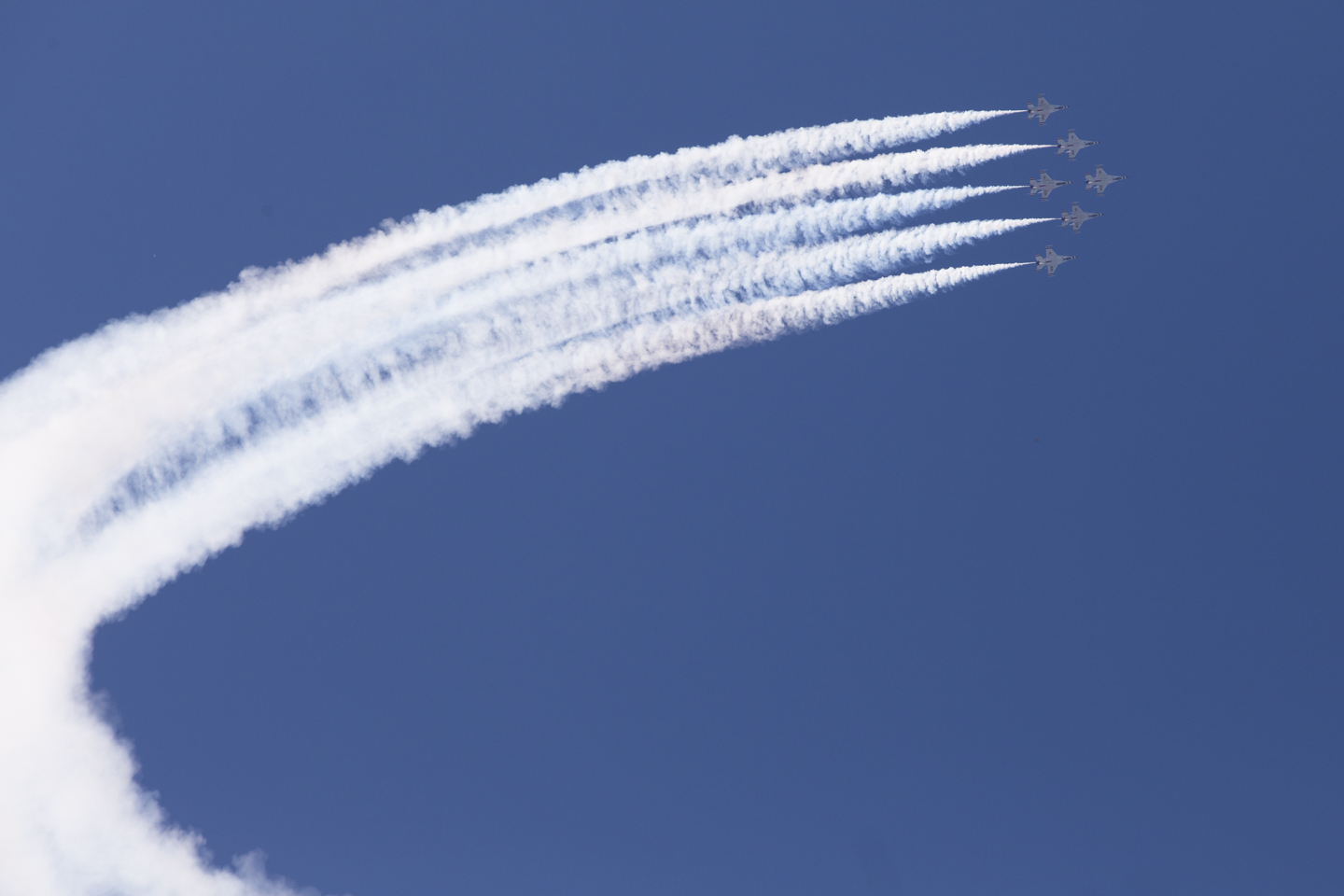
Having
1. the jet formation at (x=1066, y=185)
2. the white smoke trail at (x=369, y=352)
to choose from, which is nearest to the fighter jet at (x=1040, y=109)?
the jet formation at (x=1066, y=185)

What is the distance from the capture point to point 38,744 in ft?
91.3

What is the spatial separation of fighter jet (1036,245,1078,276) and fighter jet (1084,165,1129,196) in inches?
106

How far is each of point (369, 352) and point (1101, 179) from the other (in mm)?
25229

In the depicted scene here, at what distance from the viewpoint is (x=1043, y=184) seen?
1175 inches

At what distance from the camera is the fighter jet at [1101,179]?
29.8 meters

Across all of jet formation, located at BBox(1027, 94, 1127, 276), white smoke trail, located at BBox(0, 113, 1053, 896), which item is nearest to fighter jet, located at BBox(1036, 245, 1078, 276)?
jet formation, located at BBox(1027, 94, 1127, 276)

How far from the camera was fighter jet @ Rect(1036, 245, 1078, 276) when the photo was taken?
29.5 metres

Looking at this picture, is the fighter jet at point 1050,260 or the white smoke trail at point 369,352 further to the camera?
the fighter jet at point 1050,260

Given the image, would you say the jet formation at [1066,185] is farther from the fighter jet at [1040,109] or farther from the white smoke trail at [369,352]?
the white smoke trail at [369,352]

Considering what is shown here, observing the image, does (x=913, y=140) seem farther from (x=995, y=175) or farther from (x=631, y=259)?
(x=631, y=259)

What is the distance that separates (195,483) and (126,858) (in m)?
12.7

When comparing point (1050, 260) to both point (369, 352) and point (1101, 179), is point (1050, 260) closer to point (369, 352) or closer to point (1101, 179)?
point (1101, 179)

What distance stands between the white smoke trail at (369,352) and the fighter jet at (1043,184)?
278cm

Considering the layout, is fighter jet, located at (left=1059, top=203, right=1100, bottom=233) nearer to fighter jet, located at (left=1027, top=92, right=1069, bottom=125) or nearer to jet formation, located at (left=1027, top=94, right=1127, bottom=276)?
jet formation, located at (left=1027, top=94, right=1127, bottom=276)
